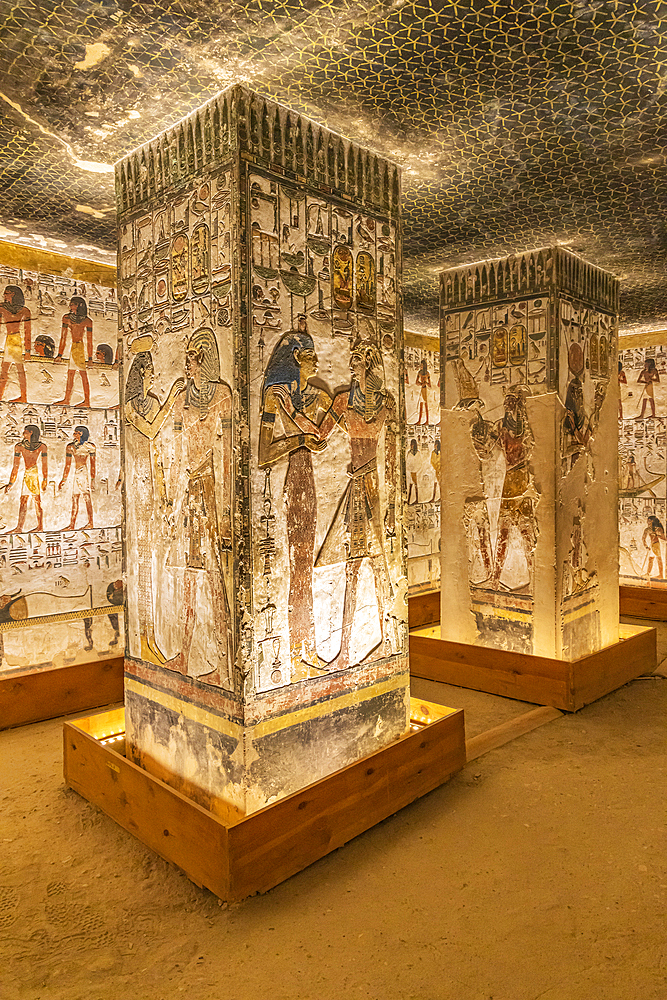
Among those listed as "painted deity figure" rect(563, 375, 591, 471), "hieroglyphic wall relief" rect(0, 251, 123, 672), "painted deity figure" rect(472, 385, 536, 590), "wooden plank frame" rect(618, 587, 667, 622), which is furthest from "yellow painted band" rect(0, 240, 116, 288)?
"wooden plank frame" rect(618, 587, 667, 622)

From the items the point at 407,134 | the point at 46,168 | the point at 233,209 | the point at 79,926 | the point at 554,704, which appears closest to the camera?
the point at 79,926

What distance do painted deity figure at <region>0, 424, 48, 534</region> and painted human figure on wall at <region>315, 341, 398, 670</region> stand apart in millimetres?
2836

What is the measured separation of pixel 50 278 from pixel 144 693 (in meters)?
3.30

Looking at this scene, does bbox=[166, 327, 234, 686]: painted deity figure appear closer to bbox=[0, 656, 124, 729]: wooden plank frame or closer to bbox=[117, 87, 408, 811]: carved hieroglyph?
bbox=[117, 87, 408, 811]: carved hieroglyph

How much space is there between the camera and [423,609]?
7430 millimetres

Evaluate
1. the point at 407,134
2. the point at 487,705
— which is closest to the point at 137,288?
the point at 407,134

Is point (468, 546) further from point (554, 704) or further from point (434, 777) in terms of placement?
point (434, 777)

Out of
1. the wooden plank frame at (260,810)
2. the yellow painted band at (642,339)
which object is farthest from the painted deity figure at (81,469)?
the yellow painted band at (642,339)

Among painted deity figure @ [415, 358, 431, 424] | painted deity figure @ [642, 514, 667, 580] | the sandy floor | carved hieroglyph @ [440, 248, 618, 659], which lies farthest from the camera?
painted deity figure @ [642, 514, 667, 580]

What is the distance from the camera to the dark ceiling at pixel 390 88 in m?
2.45

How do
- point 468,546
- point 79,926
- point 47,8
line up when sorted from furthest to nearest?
point 468,546 → point 79,926 → point 47,8

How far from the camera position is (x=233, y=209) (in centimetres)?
277

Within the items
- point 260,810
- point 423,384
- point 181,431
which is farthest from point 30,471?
point 423,384

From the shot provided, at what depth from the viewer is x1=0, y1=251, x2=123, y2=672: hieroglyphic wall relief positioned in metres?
4.89
